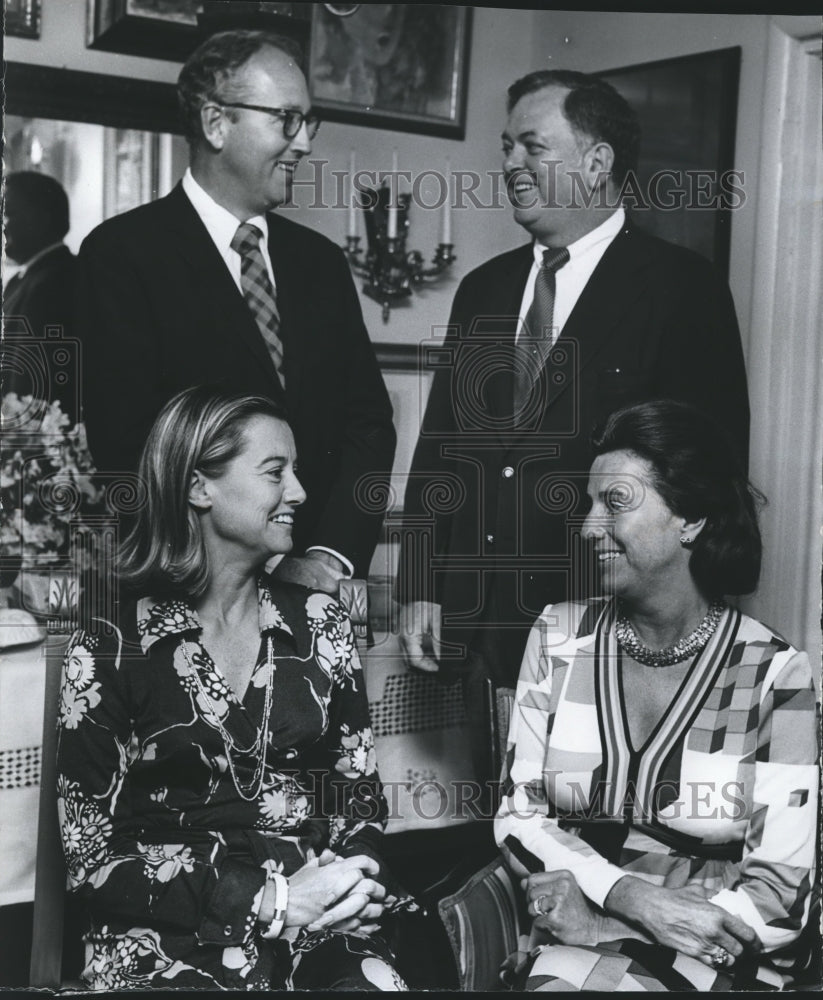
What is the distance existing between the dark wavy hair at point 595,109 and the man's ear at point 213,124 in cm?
51

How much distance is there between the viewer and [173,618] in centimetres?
168

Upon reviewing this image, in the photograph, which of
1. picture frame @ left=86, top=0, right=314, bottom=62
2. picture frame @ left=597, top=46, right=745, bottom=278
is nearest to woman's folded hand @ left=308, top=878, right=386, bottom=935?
picture frame @ left=597, top=46, right=745, bottom=278

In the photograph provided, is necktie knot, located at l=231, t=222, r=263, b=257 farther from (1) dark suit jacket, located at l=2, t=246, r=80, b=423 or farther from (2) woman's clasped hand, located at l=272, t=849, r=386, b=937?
(2) woman's clasped hand, located at l=272, t=849, r=386, b=937

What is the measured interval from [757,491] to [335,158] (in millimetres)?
959

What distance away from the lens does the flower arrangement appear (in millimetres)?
1871

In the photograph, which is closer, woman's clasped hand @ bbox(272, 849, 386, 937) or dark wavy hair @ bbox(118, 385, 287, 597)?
woman's clasped hand @ bbox(272, 849, 386, 937)

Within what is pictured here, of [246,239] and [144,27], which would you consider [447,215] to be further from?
[144,27]

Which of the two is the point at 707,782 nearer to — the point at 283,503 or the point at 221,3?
the point at 283,503

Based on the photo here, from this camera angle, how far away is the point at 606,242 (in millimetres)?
1935

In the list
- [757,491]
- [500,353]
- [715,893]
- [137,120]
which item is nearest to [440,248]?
[500,353]

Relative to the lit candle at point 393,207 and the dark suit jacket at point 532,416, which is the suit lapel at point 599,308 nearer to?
the dark suit jacket at point 532,416

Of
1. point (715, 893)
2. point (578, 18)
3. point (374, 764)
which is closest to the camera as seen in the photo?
point (715, 893)

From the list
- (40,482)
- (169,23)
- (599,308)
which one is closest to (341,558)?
(40,482)

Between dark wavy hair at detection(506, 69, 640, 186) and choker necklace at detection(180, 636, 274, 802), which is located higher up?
dark wavy hair at detection(506, 69, 640, 186)
